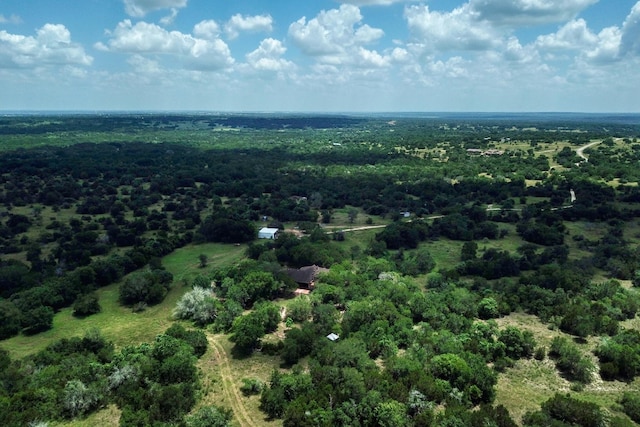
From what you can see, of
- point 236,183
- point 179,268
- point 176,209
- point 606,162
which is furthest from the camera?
point 606,162

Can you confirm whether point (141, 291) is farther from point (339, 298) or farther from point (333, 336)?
point (333, 336)

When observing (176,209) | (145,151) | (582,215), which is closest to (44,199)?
(176,209)

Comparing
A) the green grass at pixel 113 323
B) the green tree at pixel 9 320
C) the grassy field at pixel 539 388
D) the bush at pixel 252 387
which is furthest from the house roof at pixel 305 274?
the green tree at pixel 9 320

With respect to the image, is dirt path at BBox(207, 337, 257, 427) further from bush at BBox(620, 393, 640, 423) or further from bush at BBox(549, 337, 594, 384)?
bush at BBox(620, 393, 640, 423)

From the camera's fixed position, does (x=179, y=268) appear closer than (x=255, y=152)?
Yes

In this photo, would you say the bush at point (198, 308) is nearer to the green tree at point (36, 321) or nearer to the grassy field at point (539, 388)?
the green tree at point (36, 321)

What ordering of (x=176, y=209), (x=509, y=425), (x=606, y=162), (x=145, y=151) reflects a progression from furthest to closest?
(x=145, y=151) < (x=606, y=162) < (x=176, y=209) < (x=509, y=425)

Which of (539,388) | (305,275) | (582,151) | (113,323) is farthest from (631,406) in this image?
(582,151)

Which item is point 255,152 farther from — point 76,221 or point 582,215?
point 582,215
